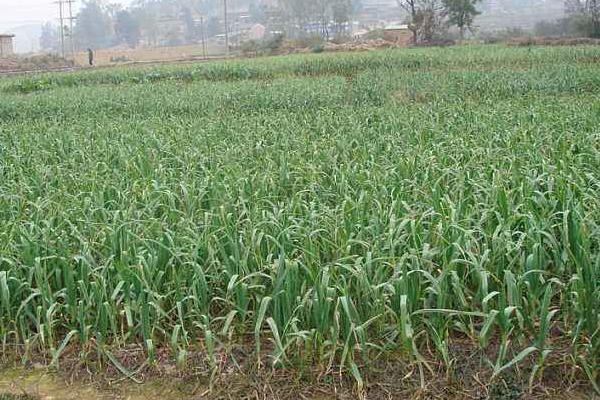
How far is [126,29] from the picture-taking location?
4547 inches

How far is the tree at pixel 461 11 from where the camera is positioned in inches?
1821

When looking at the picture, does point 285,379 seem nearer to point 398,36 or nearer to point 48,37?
point 398,36

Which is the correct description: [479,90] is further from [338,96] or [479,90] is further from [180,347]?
[180,347]

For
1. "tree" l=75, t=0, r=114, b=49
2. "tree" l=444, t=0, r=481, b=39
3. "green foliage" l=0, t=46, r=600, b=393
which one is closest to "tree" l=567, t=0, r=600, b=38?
"tree" l=444, t=0, r=481, b=39

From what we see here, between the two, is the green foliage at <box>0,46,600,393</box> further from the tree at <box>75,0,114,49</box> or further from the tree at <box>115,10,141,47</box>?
the tree at <box>75,0,114,49</box>

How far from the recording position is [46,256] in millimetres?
4324

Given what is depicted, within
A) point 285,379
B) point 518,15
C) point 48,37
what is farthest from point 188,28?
point 285,379

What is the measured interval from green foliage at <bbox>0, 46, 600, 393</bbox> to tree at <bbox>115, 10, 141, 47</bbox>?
112688 millimetres

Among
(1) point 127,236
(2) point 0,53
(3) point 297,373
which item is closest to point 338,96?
(1) point 127,236

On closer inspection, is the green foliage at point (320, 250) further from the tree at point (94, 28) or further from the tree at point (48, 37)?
the tree at point (48, 37)

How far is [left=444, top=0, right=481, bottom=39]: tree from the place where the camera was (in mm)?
46250

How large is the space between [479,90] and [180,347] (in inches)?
482

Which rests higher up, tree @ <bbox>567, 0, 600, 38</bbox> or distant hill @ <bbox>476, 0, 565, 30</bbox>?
distant hill @ <bbox>476, 0, 565, 30</bbox>

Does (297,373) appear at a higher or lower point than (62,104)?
lower
